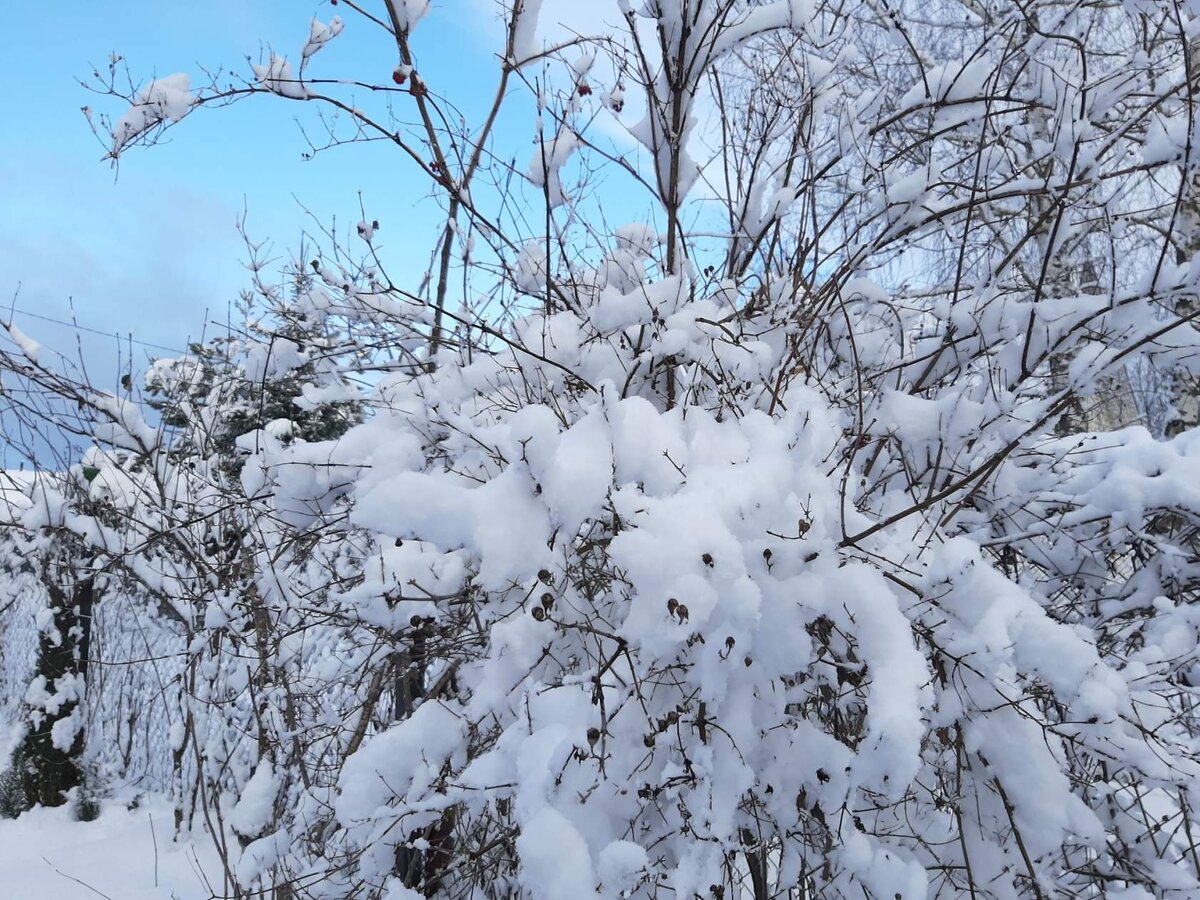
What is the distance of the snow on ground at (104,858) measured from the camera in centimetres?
446

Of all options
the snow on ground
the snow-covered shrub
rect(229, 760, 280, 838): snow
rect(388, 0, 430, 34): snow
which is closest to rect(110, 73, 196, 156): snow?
the snow-covered shrub

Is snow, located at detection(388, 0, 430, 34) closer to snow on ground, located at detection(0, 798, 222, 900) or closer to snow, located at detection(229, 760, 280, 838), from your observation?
snow, located at detection(229, 760, 280, 838)

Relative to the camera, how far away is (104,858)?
4.90m

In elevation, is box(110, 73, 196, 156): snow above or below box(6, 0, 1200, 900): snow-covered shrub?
above

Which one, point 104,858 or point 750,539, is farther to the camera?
point 104,858

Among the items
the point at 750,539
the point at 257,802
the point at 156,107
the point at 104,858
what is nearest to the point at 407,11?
the point at 156,107

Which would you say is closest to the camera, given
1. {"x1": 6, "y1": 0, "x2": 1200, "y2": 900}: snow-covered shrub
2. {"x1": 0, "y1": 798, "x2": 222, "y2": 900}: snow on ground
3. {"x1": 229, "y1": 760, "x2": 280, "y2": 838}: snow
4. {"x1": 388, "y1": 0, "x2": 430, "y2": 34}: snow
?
{"x1": 6, "y1": 0, "x2": 1200, "y2": 900}: snow-covered shrub

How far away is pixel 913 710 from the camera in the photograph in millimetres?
1162

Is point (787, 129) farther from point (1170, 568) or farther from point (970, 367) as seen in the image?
point (1170, 568)

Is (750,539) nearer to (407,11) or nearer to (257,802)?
(407,11)

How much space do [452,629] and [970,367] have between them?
1.51 meters

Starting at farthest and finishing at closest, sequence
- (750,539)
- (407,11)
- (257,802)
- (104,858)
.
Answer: (104,858)
(257,802)
(407,11)
(750,539)

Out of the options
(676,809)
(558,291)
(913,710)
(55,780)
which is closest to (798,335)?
(558,291)

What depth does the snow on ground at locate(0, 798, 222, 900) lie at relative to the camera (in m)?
4.46
